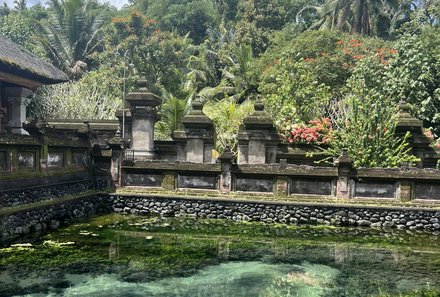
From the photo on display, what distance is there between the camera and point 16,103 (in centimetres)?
2186

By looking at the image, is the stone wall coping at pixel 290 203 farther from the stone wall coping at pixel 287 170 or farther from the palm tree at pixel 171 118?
the palm tree at pixel 171 118

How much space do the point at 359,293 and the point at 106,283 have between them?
522 centimetres

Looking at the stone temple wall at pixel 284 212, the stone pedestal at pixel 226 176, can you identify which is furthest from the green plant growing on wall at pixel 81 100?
the stone pedestal at pixel 226 176

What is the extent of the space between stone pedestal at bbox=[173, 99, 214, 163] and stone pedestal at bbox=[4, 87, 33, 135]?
815 cm

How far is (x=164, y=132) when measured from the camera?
26.3 metres

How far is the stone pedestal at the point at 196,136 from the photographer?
1964 cm

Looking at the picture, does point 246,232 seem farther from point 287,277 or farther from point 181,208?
point 287,277

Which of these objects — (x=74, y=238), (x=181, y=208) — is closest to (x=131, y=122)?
(x=181, y=208)

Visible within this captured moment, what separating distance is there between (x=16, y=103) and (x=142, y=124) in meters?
7.08

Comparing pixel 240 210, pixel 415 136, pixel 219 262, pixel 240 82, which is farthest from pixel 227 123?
pixel 219 262

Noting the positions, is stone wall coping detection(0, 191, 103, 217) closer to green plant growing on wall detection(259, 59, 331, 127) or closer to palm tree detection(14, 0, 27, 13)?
green plant growing on wall detection(259, 59, 331, 127)

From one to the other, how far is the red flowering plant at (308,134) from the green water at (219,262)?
5.92 m

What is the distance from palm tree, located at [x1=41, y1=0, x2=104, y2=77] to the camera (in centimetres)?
3934

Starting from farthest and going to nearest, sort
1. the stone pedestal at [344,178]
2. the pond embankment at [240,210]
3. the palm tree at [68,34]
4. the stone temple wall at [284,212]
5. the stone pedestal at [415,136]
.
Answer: the palm tree at [68,34]
the stone pedestal at [415,136]
the stone pedestal at [344,178]
the stone temple wall at [284,212]
the pond embankment at [240,210]
